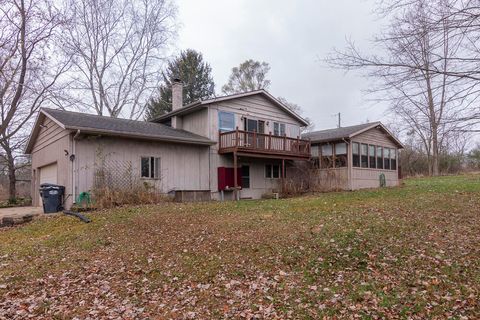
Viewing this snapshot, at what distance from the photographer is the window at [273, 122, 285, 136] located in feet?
62.6

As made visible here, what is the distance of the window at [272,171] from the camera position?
62.2 ft

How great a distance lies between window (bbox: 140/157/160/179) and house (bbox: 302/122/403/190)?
9528 mm

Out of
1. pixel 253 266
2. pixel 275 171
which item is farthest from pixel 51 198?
pixel 275 171

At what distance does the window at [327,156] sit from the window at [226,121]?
6.15 meters

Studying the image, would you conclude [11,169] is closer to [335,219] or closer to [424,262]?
[335,219]

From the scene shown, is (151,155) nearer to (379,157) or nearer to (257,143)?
(257,143)

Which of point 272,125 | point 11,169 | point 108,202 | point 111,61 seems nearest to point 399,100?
point 108,202

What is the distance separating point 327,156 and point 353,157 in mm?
1458

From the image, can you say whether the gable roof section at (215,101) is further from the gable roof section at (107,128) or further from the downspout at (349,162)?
the downspout at (349,162)

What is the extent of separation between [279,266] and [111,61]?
25.2 metres

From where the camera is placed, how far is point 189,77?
3347cm

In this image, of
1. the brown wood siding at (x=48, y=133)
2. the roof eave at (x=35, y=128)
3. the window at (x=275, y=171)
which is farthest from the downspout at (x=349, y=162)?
the roof eave at (x=35, y=128)

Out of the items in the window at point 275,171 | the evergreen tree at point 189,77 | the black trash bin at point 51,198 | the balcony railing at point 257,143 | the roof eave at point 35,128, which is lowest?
the black trash bin at point 51,198

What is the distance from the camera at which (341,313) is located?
4.23 m
